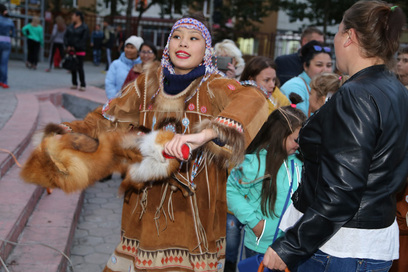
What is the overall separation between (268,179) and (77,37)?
32.8ft

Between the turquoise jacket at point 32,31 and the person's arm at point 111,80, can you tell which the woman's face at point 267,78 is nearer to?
the person's arm at point 111,80

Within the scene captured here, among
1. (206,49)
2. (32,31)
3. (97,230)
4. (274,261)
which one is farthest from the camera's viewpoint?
(32,31)

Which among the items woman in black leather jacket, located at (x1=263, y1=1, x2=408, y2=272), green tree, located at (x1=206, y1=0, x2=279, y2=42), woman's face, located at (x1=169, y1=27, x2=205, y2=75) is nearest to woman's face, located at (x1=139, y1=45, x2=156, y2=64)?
woman's face, located at (x1=169, y1=27, x2=205, y2=75)

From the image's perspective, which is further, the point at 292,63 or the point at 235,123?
the point at 292,63

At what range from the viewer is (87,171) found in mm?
2281

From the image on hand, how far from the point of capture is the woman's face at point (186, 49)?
2.73m

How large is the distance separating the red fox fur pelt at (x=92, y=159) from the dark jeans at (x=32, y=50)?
627 inches

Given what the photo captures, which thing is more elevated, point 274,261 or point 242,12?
point 242,12

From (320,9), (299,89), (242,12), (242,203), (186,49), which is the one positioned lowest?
(242,203)

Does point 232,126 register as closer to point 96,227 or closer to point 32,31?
point 96,227

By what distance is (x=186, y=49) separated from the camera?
2.72 meters

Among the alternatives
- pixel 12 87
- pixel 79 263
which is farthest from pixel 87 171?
pixel 12 87

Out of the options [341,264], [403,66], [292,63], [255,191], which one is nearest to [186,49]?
[255,191]

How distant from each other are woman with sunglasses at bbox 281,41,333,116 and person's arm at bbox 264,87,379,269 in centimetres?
311
